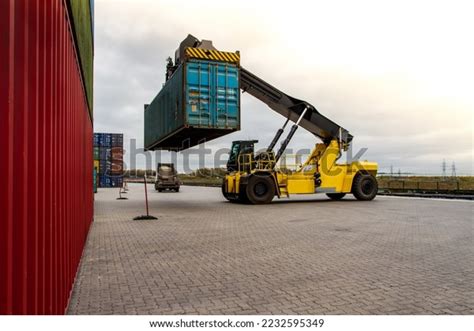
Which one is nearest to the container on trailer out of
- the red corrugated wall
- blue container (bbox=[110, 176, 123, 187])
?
blue container (bbox=[110, 176, 123, 187])

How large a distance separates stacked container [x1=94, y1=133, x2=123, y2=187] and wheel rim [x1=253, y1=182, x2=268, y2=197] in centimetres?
2501

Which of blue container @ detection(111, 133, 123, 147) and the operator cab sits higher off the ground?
blue container @ detection(111, 133, 123, 147)

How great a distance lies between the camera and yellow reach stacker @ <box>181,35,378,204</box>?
17.6 meters

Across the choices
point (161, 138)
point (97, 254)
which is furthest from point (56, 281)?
point (161, 138)

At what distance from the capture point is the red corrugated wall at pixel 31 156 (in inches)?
72.3

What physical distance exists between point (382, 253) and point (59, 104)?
5956mm

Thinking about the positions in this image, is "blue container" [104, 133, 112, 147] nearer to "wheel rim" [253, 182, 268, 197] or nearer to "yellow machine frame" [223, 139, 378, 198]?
"yellow machine frame" [223, 139, 378, 198]

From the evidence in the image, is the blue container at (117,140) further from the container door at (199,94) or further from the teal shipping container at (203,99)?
the container door at (199,94)

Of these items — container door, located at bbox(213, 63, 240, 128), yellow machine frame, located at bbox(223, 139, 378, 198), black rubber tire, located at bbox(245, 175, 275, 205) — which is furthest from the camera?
yellow machine frame, located at bbox(223, 139, 378, 198)

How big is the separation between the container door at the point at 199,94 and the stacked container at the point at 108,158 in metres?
27.7

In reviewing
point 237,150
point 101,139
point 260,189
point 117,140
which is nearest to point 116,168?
point 101,139

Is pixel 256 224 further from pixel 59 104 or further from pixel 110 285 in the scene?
pixel 59 104

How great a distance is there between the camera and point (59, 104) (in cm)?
363

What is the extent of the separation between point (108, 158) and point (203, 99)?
31.4 m
